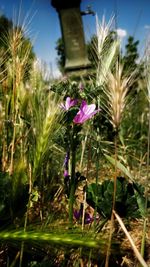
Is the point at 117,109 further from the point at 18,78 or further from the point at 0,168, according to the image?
the point at 0,168

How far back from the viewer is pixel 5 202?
0.80 m

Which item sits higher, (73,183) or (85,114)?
(85,114)

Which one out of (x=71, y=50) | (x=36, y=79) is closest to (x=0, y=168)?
(x=36, y=79)

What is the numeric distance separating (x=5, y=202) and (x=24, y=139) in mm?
515

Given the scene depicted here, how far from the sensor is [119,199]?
86 cm

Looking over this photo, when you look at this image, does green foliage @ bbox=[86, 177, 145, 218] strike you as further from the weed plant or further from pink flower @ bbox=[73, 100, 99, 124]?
pink flower @ bbox=[73, 100, 99, 124]

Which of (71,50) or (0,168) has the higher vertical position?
(71,50)

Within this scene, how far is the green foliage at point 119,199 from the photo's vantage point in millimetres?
834

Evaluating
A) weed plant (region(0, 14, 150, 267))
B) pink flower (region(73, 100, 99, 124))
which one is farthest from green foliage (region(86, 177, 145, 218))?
pink flower (region(73, 100, 99, 124))

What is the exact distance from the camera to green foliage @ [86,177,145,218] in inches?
32.8

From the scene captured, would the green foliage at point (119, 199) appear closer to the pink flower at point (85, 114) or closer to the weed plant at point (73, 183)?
the weed plant at point (73, 183)

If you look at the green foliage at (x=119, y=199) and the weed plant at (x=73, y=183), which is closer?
the weed plant at (x=73, y=183)

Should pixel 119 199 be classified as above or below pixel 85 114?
below

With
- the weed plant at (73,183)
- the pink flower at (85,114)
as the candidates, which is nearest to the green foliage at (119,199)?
the weed plant at (73,183)
